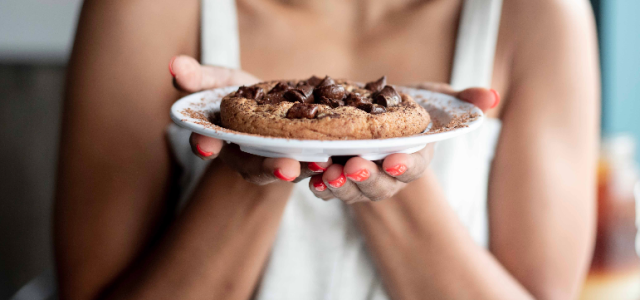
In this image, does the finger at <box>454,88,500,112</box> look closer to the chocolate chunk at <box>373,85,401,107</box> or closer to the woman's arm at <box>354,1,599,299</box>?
the chocolate chunk at <box>373,85,401,107</box>

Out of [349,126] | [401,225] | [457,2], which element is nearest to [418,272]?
[401,225]

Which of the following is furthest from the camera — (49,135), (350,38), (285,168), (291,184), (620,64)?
(49,135)

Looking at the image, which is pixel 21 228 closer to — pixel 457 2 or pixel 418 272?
pixel 418 272

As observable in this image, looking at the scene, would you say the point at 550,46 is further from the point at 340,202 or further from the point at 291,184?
the point at 291,184

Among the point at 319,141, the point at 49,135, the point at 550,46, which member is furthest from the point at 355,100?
the point at 49,135

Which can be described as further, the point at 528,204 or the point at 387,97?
the point at 528,204

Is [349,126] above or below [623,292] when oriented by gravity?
above

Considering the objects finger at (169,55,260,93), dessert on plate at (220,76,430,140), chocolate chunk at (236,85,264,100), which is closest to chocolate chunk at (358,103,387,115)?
dessert on plate at (220,76,430,140)
